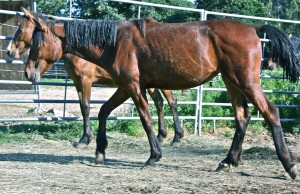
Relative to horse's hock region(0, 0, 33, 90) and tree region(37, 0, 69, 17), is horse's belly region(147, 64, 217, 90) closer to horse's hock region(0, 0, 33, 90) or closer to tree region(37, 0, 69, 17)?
horse's hock region(0, 0, 33, 90)

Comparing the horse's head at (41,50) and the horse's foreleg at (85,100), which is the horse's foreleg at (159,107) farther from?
the horse's head at (41,50)

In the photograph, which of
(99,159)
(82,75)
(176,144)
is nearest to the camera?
(99,159)

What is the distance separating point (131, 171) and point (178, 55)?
1.49 meters

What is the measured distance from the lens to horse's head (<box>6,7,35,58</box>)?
6.79 m

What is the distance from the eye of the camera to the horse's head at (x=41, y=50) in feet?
21.9

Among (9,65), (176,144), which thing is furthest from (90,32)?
(9,65)

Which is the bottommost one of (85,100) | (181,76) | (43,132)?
(43,132)

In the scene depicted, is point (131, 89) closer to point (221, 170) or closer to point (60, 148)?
point (221, 170)

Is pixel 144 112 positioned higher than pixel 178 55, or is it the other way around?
pixel 178 55

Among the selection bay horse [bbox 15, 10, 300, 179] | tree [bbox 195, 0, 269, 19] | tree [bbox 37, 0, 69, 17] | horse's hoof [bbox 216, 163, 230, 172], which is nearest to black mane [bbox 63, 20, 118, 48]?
bay horse [bbox 15, 10, 300, 179]

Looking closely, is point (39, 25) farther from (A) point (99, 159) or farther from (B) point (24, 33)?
(A) point (99, 159)

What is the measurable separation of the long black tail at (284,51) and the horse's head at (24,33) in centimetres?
286

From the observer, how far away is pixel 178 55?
6.39 metres

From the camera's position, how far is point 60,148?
8266 mm
